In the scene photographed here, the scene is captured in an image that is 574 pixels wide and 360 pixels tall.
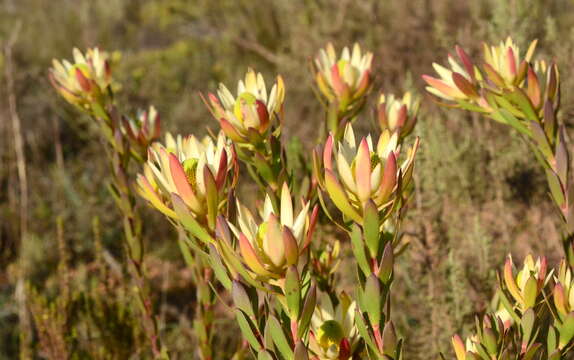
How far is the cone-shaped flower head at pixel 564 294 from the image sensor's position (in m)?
0.79

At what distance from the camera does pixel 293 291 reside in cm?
66

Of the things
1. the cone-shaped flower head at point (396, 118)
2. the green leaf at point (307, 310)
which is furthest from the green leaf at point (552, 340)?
the cone-shaped flower head at point (396, 118)

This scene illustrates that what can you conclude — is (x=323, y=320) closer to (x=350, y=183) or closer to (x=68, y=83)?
(x=350, y=183)

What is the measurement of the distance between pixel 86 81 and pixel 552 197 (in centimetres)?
95

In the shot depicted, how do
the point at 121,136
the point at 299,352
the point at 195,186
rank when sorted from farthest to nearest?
the point at 121,136 < the point at 195,186 < the point at 299,352

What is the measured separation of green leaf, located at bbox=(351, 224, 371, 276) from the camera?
680mm

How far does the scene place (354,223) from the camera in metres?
0.71

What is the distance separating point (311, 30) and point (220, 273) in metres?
2.93

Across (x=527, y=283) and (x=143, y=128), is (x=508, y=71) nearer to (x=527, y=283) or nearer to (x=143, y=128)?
(x=527, y=283)

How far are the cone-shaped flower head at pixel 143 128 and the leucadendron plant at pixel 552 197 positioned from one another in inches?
23.9

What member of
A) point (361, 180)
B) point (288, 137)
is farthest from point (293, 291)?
point (288, 137)

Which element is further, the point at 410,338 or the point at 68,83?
the point at 410,338

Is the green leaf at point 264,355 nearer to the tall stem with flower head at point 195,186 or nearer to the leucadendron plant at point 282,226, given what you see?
the leucadendron plant at point 282,226

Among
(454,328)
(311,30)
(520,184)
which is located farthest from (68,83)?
(311,30)
